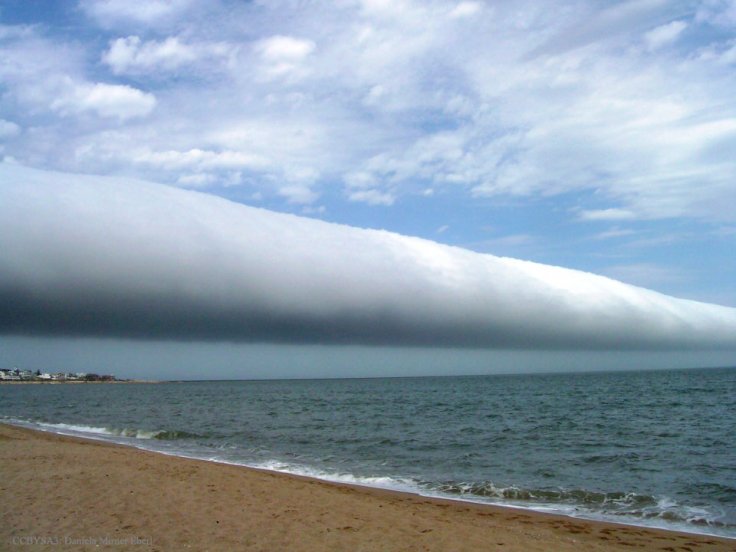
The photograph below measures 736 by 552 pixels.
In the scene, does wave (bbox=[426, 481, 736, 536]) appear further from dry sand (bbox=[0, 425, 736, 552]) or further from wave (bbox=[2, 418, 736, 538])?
dry sand (bbox=[0, 425, 736, 552])

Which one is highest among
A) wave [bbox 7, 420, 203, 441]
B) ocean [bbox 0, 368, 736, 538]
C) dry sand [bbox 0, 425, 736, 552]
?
dry sand [bbox 0, 425, 736, 552]

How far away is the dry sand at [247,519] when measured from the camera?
10.1 m

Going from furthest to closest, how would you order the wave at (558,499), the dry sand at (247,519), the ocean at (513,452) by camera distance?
the ocean at (513,452)
the wave at (558,499)
the dry sand at (247,519)

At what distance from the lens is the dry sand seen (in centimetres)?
1007

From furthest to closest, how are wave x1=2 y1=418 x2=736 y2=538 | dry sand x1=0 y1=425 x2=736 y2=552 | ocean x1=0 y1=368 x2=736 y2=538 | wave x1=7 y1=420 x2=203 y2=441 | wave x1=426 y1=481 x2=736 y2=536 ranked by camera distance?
wave x1=7 y1=420 x2=203 y2=441, ocean x1=0 y1=368 x2=736 y2=538, wave x1=426 y1=481 x2=736 y2=536, wave x1=2 y1=418 x2=736 y2=538, dry sand x1=0 y1=425 x2=736 y2=552

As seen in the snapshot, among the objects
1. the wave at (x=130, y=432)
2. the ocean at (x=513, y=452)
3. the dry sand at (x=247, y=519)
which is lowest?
the wave at (x=130, y=432)

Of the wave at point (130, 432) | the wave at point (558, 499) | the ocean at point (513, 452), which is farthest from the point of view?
the wave at point (130, 432)

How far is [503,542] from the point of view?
36.0ft

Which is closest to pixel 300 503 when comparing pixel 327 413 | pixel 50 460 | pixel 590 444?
pixel 50 460

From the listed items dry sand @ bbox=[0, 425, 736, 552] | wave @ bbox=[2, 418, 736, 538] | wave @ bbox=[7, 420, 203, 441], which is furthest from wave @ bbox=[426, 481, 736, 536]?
wave @ bbox=[7, 420, 203, 441]

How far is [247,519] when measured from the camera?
11.6m

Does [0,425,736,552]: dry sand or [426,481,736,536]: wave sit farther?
[426,481,736,536]: wave

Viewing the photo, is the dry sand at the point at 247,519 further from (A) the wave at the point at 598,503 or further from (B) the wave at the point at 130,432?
(B) the wave at the point at 130,432

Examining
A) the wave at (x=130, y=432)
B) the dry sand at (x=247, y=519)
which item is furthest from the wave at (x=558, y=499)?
the wave at (x=130, y=432)
